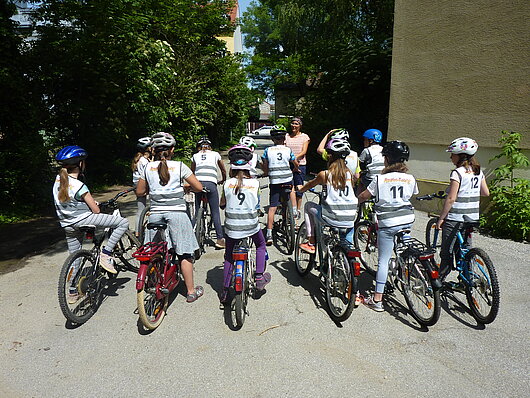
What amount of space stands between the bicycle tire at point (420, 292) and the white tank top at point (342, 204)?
706 mm

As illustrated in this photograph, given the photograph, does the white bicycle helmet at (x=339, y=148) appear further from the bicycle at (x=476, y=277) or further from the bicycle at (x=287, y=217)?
the bicycle at (x=287, y=217)

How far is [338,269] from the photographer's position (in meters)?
3.93

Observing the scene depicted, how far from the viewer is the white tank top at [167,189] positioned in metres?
4.09

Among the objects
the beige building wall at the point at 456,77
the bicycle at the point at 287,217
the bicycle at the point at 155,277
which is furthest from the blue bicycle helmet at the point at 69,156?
the beige building wall at the point at 456,77

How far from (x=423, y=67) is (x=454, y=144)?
540 cm

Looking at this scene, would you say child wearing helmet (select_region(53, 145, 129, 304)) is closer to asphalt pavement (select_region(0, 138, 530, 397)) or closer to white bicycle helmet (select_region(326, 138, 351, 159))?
asphalt pavement (select_region(0, 138, 530, 397))

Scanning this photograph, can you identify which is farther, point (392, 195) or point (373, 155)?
point (373, 155)

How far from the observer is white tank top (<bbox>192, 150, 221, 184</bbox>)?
6.00 m

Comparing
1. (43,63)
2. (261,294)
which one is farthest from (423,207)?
(43,63)

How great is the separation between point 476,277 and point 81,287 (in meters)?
4.12

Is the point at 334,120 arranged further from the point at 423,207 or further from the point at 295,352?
the point at 295,352

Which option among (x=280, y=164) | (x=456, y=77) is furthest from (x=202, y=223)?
(x=456, y=77)

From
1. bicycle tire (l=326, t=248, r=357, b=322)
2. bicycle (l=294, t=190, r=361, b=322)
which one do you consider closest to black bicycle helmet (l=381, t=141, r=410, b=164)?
bicycle (l=294, t=190, r=361, b=322)

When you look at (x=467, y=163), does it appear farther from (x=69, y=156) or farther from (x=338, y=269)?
(x=69, y=156)
